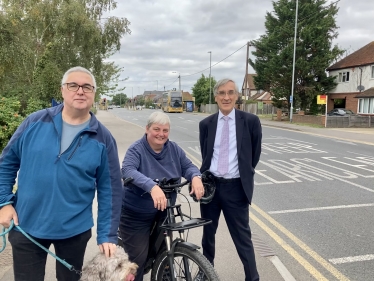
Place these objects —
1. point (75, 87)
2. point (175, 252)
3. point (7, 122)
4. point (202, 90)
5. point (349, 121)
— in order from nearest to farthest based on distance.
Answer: point (75, 87) → point (175, 252) → point (7, 122) → point (349, 121) → point (202, 90)

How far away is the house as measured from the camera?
32.2 meters

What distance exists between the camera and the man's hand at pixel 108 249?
207cm

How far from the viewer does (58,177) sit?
195 centimetres

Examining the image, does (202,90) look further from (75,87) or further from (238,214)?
(75,87)

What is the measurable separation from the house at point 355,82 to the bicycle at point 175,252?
107 feet

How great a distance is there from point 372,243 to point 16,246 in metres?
4.01

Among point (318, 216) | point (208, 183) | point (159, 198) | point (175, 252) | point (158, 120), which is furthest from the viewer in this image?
point (318, 216)

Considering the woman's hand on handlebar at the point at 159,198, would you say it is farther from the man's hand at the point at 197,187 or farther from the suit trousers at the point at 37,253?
the suit trousers at the point at 37,253

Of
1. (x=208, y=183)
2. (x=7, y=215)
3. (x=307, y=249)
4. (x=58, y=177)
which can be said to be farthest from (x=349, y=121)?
(x=7, y=215)

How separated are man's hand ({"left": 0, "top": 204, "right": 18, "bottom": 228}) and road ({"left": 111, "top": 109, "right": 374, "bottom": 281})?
2.33 meters

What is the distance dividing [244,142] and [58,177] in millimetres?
1672

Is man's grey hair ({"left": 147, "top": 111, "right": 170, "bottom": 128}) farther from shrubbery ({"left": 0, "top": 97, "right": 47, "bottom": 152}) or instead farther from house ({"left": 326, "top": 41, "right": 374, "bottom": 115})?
house ({"left": 326, "top": 41, "right": 374, "bottom": 115})

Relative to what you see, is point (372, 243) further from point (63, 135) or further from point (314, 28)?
point (314, 28)

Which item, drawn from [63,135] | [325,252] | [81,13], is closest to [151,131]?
[63,135]
